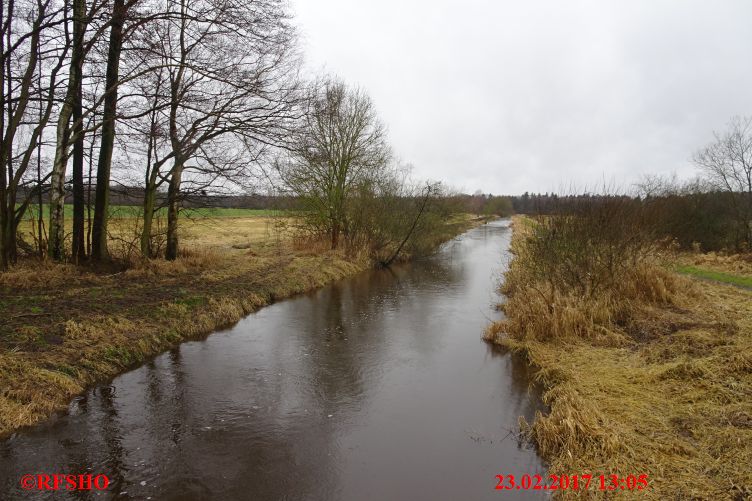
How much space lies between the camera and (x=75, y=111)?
37.9 feet

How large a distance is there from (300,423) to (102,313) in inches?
209

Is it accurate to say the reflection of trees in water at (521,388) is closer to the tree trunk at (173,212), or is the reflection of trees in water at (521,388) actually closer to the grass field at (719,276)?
the grass field at (719,276)

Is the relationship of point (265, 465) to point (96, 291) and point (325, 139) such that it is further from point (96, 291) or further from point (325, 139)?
point (325, 139)

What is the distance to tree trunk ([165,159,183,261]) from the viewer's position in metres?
14.2

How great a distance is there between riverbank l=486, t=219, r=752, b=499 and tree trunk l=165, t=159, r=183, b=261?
1098 centimetres

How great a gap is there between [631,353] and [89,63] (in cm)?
1456

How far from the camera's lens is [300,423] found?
232 inches

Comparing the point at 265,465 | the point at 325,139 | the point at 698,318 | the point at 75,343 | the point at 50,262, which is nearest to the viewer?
the point at 265,465

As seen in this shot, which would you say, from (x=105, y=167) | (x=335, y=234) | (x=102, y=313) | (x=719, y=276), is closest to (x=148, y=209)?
(x=105, y=167)

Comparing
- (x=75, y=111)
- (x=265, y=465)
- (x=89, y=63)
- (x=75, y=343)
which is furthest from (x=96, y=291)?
(x=265, y=465)

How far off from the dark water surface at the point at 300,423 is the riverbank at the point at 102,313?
402 mm

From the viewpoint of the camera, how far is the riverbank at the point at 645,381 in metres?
4.42

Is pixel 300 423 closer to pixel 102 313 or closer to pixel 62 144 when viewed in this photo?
pixel 102 313

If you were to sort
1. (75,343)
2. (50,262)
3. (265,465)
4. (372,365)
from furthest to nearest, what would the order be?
(50,262) < (372,365) < (75,343) < (265,465)
